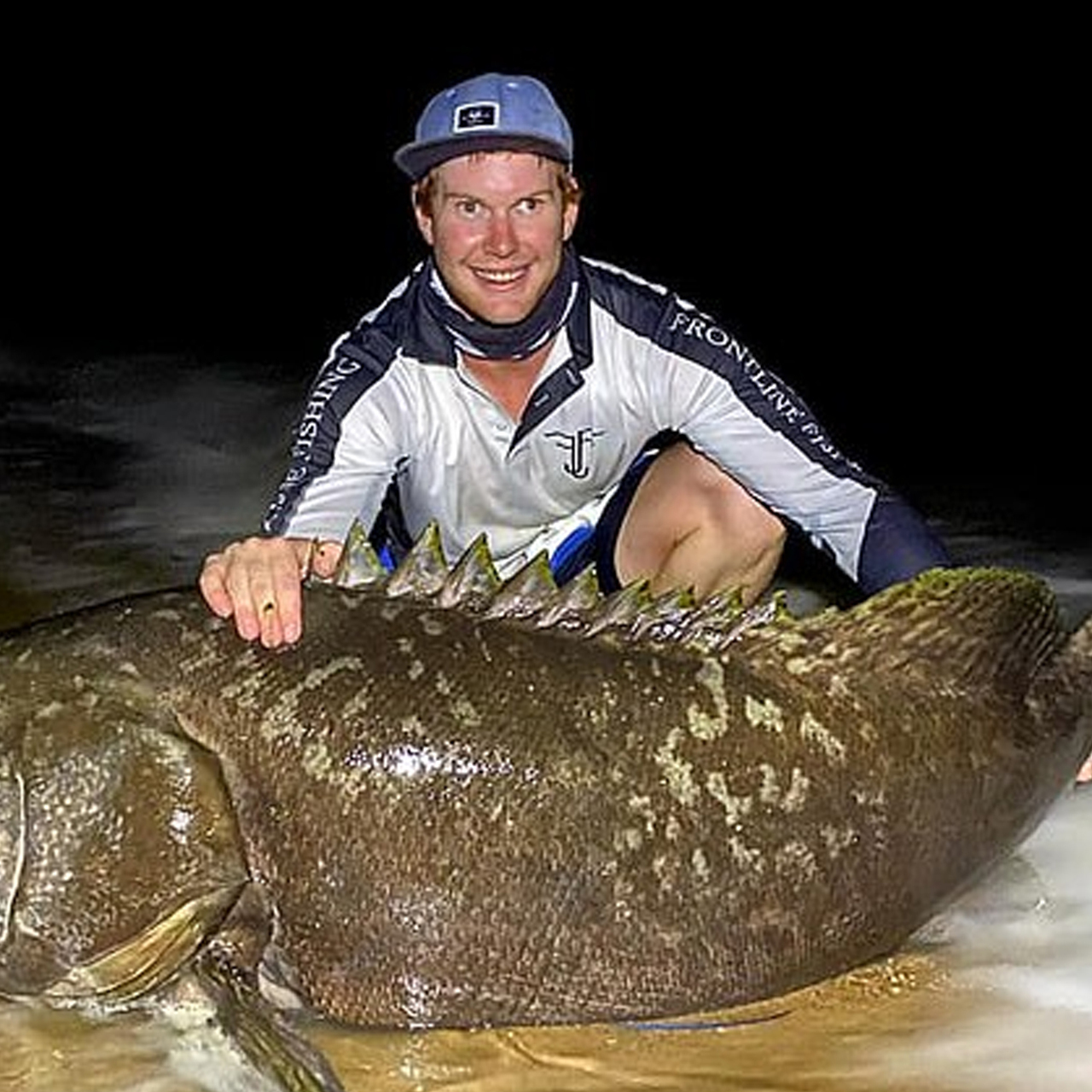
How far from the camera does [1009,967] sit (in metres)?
3.92

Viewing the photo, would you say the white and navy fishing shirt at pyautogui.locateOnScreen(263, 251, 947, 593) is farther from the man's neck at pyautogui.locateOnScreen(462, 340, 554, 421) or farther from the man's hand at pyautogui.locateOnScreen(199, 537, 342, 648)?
the man's hand at pyautogui.locateOnScreen(199, 537, 342, 648)

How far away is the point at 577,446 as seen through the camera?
4785mm

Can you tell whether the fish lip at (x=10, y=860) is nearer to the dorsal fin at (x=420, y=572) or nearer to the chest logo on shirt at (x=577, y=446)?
the dorsal fin at (x=420, y=572)

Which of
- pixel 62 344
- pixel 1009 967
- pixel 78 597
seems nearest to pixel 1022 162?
pixel 62 344

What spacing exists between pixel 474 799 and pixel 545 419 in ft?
4.86

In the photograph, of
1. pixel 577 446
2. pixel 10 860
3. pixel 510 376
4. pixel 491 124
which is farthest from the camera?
pixel 577 446

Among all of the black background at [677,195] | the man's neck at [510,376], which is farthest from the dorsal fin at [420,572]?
the black background at [677,195]

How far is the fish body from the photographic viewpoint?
3.32m

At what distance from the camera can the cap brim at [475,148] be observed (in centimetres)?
431

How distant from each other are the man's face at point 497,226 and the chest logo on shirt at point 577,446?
39cm

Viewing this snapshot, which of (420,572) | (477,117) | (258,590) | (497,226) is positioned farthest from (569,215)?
(258,590)

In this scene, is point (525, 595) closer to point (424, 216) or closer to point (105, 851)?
point (105, 851)

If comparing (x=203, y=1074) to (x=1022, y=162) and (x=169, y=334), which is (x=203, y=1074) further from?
(x=1022, y=162)

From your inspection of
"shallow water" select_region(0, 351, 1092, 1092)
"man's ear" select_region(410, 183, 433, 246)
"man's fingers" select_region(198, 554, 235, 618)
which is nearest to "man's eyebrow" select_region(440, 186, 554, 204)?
"man's ear" select_region(410, 183, 433, 246)
